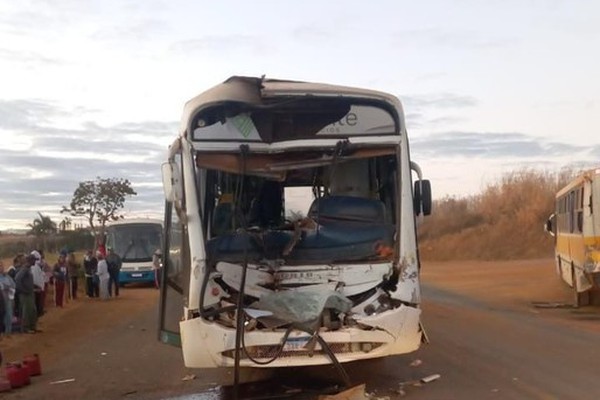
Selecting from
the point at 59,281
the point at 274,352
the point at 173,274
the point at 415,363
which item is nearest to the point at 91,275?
the point at 59,281

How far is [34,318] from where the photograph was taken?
1916 cm

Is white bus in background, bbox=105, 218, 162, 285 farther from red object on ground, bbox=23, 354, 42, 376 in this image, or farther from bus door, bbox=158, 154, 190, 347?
bus door, bbox=158, 154, 190, 347

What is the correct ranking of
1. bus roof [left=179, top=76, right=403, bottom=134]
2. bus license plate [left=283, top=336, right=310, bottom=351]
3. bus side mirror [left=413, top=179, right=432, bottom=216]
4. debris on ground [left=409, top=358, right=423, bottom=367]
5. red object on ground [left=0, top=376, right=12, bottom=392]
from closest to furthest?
bus license plate [left=283, top=336, right=310, bottom=351], bus roof [left=179, top=76, right=403, bottom=134], bus side mirror [left=413, top=179, right=432, bottom=216], red object on ground [left=0, top=376, right=12, bottom=392], debris on ground [left=409, top=358, right=423, bottom=367]

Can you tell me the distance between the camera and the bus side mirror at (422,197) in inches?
411

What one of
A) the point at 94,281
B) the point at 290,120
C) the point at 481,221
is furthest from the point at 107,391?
the point at 481,221

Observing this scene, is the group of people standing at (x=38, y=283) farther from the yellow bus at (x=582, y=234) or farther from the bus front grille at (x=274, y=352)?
the yellow bus at (x=582, y=234)

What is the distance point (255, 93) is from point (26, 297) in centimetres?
1037

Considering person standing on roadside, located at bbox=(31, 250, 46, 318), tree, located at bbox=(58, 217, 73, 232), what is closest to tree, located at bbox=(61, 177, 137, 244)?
tree, located at bbox=(58, 217, 73, 232)

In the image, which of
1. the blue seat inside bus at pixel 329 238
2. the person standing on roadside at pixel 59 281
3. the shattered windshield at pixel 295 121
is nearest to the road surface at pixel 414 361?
the blue seat inside bus at pixel 329 238

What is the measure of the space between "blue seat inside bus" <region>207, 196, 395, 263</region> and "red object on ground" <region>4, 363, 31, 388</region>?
3777mm

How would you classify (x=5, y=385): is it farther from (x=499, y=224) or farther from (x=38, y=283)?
(x=499, y=224)

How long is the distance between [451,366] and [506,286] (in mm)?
21979

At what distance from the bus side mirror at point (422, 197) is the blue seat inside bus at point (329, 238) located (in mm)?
410

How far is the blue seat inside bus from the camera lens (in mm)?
9903
